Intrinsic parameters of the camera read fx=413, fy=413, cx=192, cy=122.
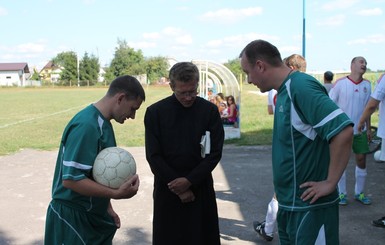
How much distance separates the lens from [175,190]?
328 cm

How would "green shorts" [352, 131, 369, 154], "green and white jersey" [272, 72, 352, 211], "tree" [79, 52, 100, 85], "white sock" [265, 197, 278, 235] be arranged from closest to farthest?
1. "green and white jersey" [272, 72, 352, 211]
2. "white sock" [265, 197, 278, 235]
3. "green shorts" [352, 131, 369, 154]
4. "tree" [79, 52, 100, 85]

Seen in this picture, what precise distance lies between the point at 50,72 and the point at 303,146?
417 feet

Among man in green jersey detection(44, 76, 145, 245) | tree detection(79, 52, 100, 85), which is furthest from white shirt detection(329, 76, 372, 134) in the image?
tree detection(79, 52, 100, 85)

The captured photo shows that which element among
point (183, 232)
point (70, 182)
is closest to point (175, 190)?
point (183, 232)

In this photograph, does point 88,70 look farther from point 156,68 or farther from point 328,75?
point 328,75

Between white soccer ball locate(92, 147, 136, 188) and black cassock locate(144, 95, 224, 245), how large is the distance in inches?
16.2

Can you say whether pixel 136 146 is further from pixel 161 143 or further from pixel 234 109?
pixel 161 143

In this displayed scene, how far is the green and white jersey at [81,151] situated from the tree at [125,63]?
97995mm

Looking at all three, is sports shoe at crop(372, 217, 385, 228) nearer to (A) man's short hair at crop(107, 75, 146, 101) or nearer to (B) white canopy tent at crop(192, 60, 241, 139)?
(A) man's short hair at crop(107, 75, 146, 101)

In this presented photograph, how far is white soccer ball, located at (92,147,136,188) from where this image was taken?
9.06 feet

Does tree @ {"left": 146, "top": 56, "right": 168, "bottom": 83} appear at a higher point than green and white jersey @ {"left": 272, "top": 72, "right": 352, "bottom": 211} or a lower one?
higher

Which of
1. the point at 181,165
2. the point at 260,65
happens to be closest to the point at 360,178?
the point at 181,165

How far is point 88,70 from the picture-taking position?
3610 inches

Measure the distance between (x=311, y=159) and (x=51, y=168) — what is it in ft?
26.5
